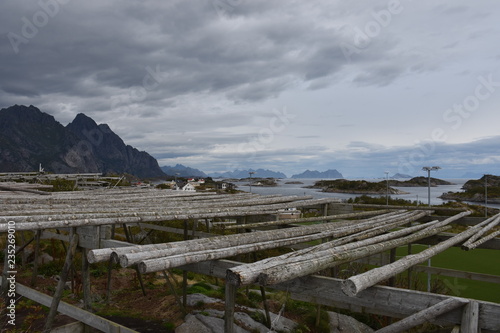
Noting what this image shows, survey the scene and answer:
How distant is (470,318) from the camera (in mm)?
3438

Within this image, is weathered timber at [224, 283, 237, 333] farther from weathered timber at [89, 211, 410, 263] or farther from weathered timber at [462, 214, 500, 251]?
weathered timber at [462, 214, 500, 251]

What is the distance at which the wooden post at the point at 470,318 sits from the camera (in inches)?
134

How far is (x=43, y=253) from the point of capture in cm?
1380

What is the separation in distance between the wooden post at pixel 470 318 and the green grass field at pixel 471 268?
9.89 metres

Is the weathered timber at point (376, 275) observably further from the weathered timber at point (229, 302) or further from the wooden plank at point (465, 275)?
the wooden plank at point (465, 275)

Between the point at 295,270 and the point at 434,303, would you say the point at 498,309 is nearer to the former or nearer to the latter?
the point at 434,303

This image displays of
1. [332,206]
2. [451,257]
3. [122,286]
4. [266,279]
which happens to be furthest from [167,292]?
[451,257]

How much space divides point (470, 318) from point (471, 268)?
14.9m

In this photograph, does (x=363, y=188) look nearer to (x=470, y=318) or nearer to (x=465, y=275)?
(x=465, y=275)

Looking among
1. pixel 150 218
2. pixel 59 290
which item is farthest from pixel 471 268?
pixel 59 290

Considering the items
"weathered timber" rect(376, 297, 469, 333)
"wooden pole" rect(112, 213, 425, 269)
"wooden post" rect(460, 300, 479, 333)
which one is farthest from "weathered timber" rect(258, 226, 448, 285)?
"wooden post" rect(460, 300, 479, 333)

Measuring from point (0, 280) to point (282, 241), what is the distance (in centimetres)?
777

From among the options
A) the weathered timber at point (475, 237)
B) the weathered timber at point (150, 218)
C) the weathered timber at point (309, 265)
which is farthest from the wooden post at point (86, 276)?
the weathered timber at point (475, 237)

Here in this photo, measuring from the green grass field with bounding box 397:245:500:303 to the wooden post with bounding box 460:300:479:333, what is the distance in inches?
389
